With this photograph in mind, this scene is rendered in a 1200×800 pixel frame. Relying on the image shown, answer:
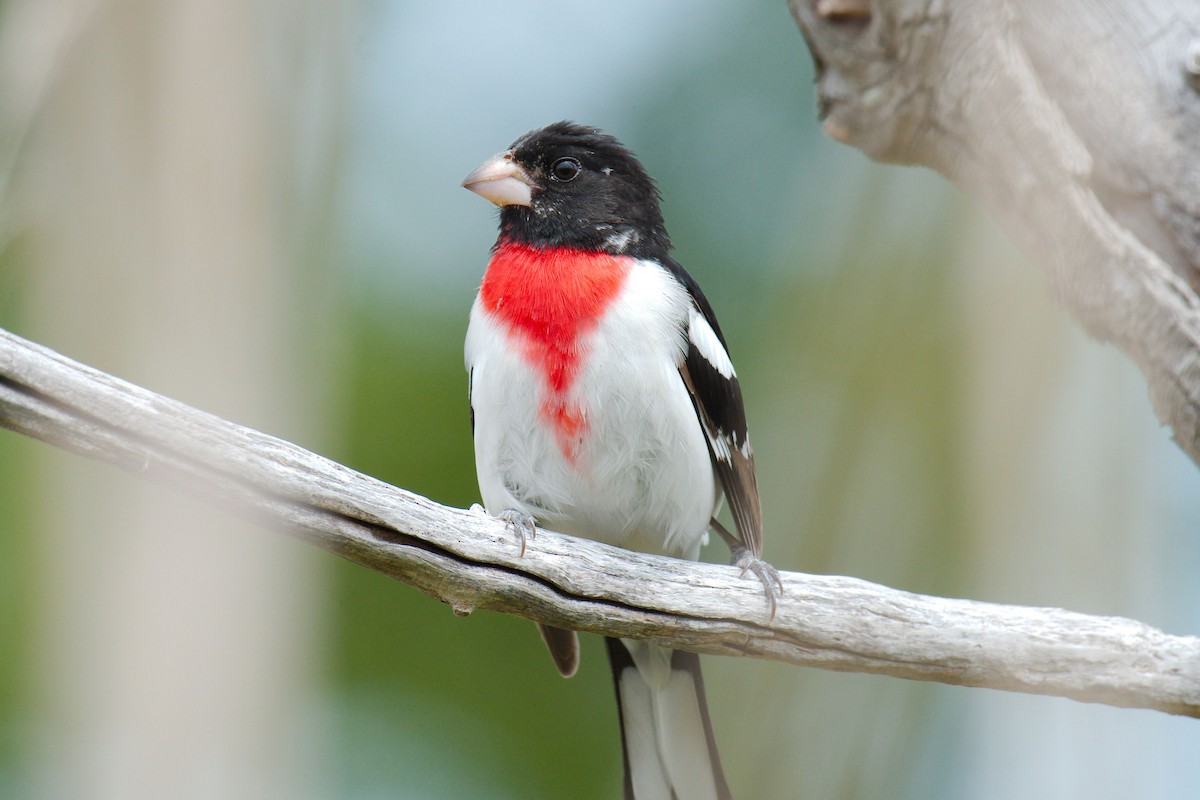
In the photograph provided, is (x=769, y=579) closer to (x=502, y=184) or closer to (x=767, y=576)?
(x=767, y=576)

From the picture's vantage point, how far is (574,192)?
4.06 meters

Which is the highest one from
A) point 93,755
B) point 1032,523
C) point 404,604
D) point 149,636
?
point 1032,523

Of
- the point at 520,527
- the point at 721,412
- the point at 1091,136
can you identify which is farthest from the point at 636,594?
the point at 1091,136

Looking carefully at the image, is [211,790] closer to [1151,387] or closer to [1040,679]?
[1040,679]

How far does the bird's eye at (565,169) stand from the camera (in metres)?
4.10

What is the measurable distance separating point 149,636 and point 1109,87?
140 inches

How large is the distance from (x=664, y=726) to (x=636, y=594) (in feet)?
3.38

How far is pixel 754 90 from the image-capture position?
7871mm

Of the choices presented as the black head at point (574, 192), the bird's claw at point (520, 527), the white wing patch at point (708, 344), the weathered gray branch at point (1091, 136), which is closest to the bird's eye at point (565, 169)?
the black head at point (574, 192)

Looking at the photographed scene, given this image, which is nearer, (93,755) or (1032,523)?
(93,755)

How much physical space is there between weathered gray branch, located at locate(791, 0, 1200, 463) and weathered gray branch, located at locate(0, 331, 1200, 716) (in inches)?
30.6

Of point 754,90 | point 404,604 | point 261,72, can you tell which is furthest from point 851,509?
point 754,90

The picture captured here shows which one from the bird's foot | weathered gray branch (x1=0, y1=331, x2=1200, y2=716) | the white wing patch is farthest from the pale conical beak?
the bird's foot

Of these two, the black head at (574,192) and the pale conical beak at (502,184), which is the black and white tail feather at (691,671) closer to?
the black head at (574,192)
